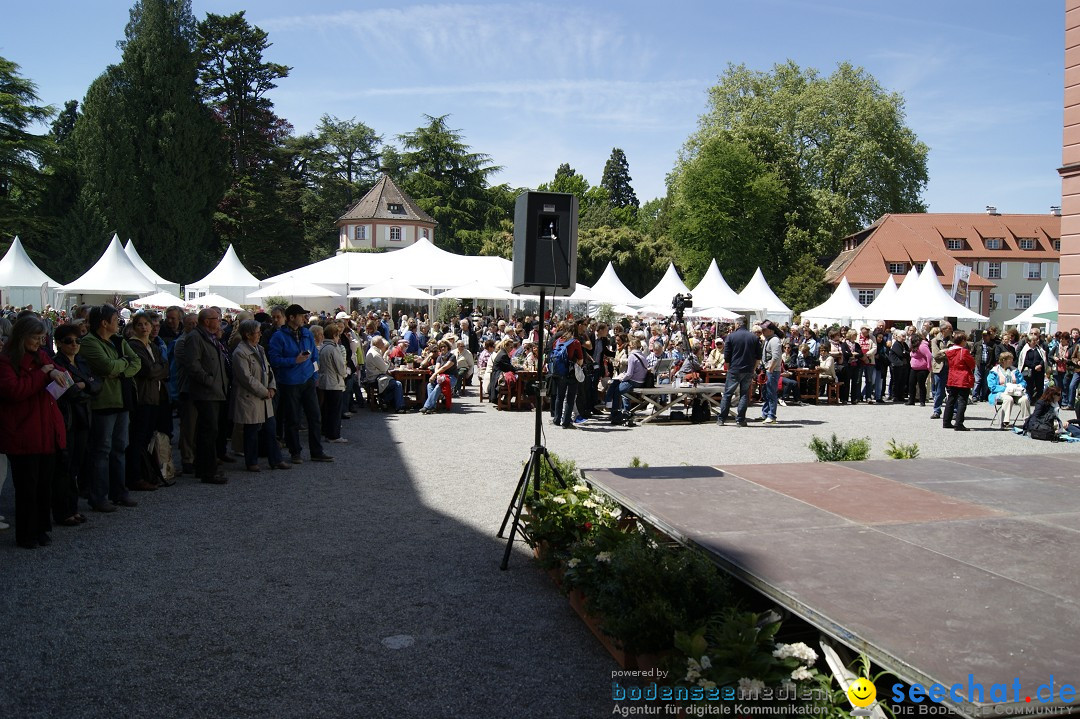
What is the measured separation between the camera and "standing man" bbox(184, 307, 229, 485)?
8.20 meters

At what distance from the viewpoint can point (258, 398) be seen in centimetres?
864

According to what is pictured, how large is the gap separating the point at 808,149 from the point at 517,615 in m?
56.2

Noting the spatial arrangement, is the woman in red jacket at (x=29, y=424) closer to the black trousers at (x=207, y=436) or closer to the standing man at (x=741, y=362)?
the black trousers at (x=207, y=436)

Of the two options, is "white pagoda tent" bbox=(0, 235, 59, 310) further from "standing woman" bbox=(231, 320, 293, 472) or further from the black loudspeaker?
the black loudspeaker

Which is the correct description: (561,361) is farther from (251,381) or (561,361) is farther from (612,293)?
(612,293)

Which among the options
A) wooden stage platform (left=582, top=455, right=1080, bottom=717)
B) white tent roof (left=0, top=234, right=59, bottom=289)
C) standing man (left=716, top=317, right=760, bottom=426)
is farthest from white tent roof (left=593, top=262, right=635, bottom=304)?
wooden stage platform (left=582, top=455, right=1080, bottom=717)

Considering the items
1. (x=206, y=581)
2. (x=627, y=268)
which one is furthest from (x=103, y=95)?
Answer: (x=206, y=581)

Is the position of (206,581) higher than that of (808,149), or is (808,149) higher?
(808,149)

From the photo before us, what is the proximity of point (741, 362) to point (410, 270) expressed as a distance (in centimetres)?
1301

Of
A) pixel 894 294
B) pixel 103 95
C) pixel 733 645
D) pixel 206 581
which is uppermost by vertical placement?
pixel 103 95

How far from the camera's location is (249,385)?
27.7ft

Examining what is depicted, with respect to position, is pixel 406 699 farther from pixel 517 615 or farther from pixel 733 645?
pixel 733 645

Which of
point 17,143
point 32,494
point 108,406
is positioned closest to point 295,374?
point 108,406

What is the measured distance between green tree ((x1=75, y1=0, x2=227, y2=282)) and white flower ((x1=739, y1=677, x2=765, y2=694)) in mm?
49723
